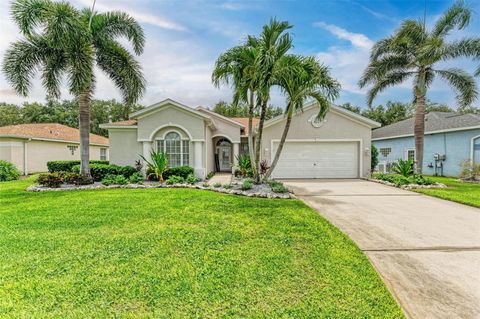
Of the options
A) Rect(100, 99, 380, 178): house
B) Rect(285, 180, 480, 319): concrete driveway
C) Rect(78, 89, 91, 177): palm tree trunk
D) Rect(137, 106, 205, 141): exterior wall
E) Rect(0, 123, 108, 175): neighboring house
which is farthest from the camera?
Rect(0, 123, 108, 175): neighboring house

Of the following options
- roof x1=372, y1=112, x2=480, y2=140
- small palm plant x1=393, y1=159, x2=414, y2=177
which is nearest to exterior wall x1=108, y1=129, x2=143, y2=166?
small palm plant x1=393, y1=159, x2=414, y2=177

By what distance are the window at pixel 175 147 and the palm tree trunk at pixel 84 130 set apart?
3.75m

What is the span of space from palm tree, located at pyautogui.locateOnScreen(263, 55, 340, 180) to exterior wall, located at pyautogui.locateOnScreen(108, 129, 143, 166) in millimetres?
10201

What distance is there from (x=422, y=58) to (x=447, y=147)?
8.90 metres

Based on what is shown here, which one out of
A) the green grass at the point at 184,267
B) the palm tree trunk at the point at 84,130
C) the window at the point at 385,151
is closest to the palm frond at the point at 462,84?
the window at the point at 385,151

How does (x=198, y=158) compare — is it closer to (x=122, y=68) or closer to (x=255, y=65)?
(x=122, y=68)

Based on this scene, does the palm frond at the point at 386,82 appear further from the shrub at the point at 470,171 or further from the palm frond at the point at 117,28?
the palm frond at the point at 117,28

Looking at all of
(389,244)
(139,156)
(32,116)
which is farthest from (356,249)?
(32,116)

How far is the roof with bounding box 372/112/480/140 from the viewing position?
58.8 ft

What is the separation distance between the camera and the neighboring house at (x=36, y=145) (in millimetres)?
19234

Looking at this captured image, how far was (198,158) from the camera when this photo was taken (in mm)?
15141

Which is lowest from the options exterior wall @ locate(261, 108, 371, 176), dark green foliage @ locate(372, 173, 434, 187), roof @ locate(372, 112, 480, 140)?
dark green foliage @ locate(372, 173, 434, 187)

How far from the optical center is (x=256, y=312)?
3068mm

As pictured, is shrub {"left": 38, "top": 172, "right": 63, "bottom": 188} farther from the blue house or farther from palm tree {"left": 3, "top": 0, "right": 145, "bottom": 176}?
the blue house
